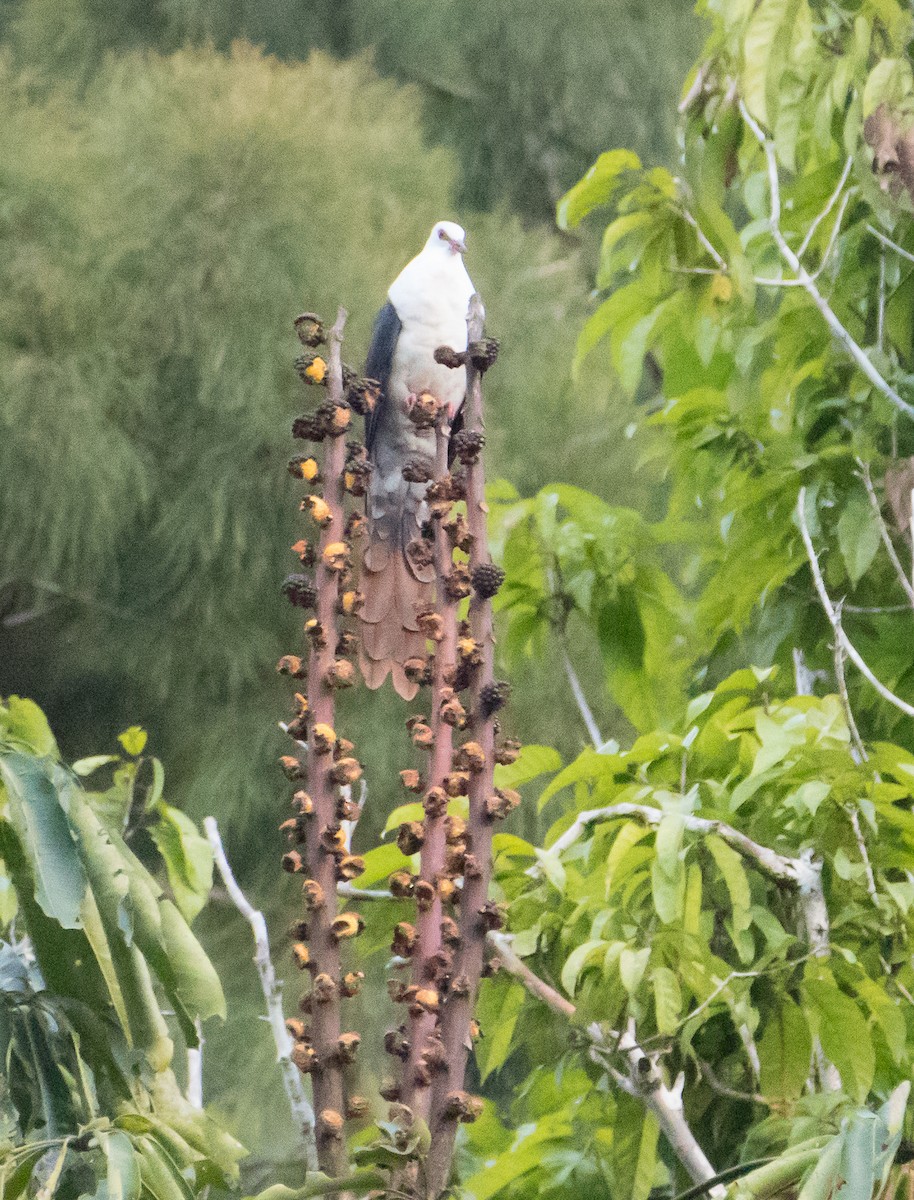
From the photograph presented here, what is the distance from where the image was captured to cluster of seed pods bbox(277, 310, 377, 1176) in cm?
55

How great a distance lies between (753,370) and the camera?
145 cm

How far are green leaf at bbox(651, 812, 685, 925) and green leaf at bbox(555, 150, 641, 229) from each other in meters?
0.59

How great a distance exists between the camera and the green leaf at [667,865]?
88 centimetres

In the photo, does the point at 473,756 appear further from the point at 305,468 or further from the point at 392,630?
the point at 392,630

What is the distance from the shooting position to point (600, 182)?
130 cm

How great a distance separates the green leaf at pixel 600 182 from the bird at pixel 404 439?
10cm

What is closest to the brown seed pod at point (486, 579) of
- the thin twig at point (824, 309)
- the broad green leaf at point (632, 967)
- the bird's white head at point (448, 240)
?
the broad green leaf at point (632, 967)

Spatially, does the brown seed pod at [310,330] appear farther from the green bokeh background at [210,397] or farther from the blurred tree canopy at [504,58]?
the blurred tree canopy at [504,58]

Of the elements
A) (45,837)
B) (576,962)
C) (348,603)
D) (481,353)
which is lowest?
(576,962)

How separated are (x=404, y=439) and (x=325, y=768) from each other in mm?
523

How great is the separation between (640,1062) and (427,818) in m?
0.32

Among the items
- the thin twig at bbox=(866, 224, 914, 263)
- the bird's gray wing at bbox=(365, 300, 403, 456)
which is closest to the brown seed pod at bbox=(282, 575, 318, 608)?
the bird's gray wing at bbox=(365, 300, 403, 456)

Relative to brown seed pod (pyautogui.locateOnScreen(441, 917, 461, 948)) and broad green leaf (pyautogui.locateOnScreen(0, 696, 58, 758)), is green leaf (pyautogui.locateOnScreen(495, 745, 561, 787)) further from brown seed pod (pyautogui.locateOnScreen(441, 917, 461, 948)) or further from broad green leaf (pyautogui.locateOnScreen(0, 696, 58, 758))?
brown seed pod (pyautogui.locateOnScreen(441, 917, 461, 948))

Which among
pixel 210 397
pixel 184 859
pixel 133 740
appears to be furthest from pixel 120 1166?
pixel 210 397
